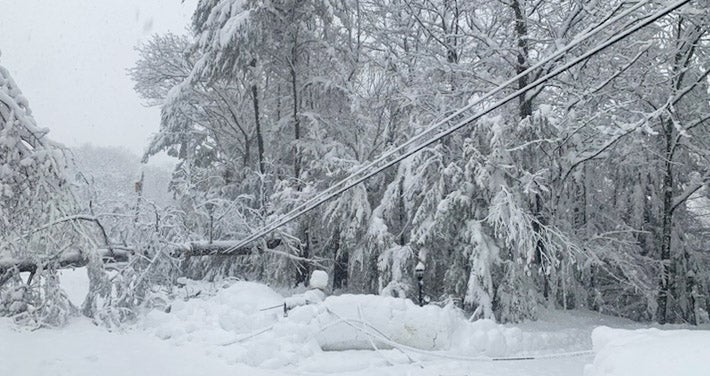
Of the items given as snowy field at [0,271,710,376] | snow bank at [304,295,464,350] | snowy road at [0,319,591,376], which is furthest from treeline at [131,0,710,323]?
snowy road at [0,319,591,376]

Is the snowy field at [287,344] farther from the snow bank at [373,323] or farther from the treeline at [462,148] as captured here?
the treeline at [462,148]

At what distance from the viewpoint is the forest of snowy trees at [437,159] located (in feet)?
32.1

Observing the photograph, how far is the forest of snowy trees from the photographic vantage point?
978 centimetres

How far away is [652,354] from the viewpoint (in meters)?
3.36

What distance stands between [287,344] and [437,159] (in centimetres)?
574

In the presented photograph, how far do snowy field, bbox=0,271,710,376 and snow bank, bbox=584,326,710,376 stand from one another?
1890mm

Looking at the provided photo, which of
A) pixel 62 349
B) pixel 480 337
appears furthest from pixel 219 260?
pixel 480 337

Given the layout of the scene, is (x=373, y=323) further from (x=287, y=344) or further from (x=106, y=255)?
(x=106, y=255)

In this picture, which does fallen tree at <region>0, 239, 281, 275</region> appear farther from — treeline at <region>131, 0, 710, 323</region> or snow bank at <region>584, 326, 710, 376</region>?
snow bank at <region>584, 326, 710, 376</region>

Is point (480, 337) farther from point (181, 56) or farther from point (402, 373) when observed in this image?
point (181, 56)

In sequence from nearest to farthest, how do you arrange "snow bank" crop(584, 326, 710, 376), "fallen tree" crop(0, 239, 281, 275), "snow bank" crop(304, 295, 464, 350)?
"snow bank" crop(584, 326, 710, 376) < "snow bank" crop(304, 295, 464, 350) < "fallen tree" crop(0, 239, 281, 275)

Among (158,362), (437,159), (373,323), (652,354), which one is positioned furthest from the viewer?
(437,159)

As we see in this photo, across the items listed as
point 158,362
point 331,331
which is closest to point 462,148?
point 331,331

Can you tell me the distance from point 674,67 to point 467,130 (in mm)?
5567
